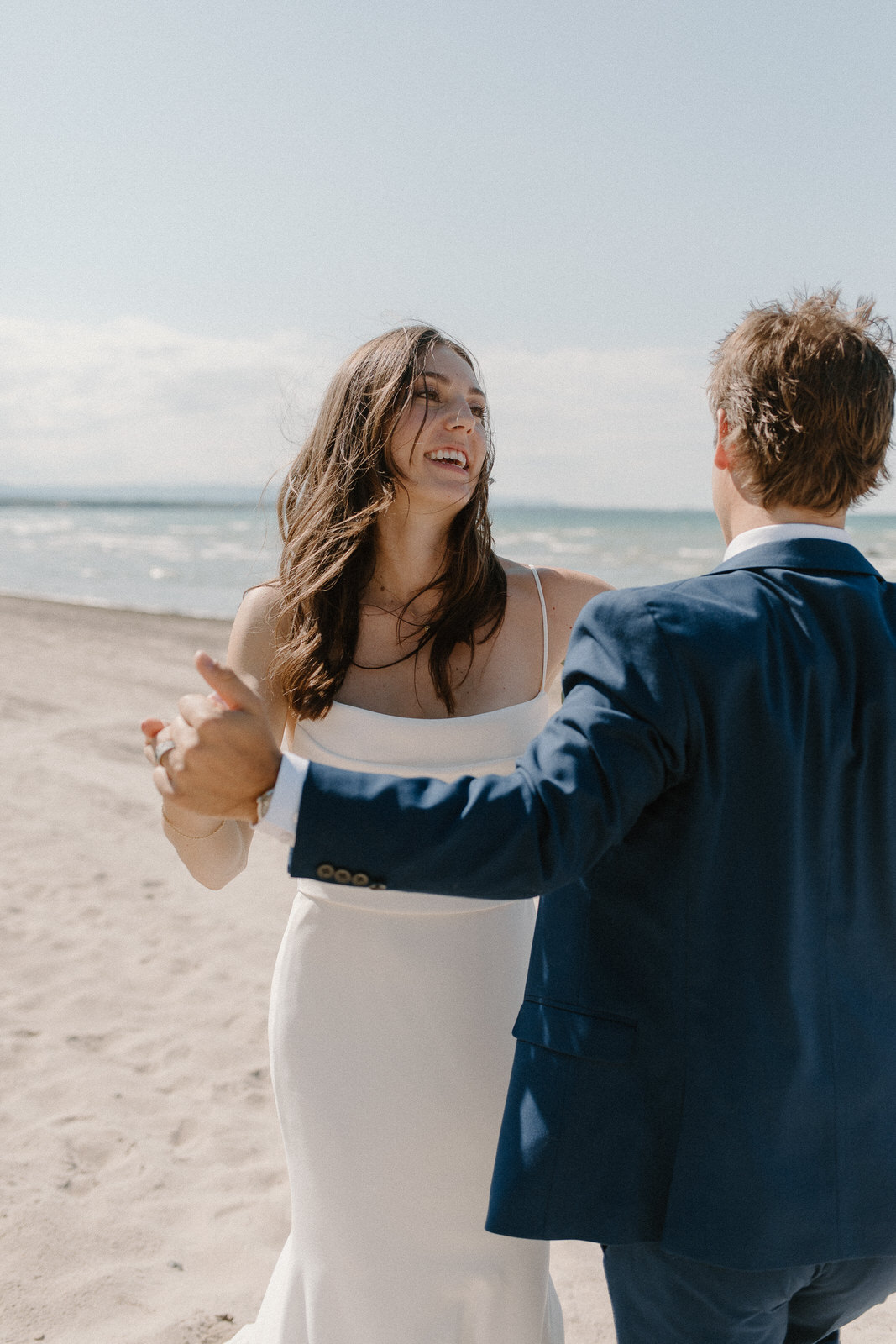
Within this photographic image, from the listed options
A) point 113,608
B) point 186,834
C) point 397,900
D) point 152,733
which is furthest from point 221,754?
point 113,608

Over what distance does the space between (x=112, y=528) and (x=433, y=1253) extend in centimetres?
4754

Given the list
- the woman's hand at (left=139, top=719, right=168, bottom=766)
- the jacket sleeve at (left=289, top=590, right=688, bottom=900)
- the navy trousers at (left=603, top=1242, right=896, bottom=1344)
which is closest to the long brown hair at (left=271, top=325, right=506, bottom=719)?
the woman's hand at (left=139, top=719, right=168, bottom=766)

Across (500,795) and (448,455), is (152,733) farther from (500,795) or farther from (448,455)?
(448,455)

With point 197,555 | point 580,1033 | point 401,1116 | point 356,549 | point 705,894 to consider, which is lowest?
point 197,555

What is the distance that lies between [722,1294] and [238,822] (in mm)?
1430

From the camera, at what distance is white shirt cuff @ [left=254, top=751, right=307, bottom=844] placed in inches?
51.4

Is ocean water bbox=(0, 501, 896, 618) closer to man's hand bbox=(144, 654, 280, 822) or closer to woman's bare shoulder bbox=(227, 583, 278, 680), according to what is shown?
woman's bare shoulder bbox=(227, 583, 278, 680)

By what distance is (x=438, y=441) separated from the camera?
2.49 m

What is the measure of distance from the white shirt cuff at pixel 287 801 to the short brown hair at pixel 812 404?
2.56 feet

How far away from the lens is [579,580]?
8.89ft

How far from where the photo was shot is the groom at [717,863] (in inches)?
51.6

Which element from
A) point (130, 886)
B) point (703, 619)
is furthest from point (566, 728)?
point (130, 886)

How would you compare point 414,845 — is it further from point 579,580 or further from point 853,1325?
point 853,1325

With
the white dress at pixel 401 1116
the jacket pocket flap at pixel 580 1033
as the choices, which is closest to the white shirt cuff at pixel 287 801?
the jacket pocket flap at pixel 580 1033
